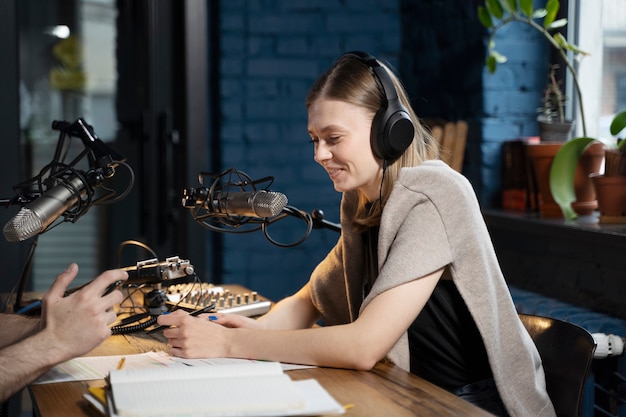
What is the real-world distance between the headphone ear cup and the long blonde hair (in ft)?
0.13

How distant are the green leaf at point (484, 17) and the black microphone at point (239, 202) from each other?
4.79 feet

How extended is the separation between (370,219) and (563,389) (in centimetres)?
49

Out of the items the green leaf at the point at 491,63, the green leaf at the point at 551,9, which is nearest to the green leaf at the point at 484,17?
the green leaf at the point at 491,63

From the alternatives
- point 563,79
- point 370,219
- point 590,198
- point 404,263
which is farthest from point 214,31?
point 404,263

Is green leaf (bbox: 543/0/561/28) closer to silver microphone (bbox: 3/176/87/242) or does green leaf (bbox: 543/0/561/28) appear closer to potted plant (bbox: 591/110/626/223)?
potted plant (bbox: 591/110/626/223)

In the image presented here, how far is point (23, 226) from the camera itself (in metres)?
A: 1.45

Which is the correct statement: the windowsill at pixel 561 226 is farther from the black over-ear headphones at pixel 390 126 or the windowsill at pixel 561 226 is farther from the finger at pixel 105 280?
the finger at pixel 105 280

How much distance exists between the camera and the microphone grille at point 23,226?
1.45 metres

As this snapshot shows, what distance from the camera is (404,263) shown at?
1439mm

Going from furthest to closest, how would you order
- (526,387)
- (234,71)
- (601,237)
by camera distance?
(234,71) < (601,237) < (526,387)

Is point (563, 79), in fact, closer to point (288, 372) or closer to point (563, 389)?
point (563, 389)

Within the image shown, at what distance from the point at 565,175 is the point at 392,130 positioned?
1159 millimetres

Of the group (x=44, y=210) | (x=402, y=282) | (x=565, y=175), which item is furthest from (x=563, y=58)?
(x=44, y=210)

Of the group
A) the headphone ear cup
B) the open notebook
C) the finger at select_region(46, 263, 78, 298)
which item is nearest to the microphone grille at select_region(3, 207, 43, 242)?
the finger at select_region(46, 263, 78, 298)
